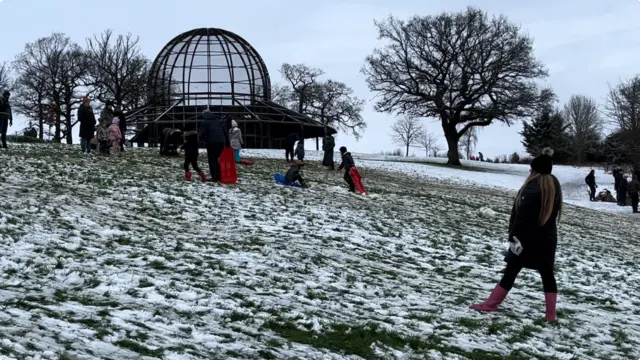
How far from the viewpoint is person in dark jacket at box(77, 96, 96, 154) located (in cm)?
2144

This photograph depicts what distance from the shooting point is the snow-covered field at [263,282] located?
5.67m

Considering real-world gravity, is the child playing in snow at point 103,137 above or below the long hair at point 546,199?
above

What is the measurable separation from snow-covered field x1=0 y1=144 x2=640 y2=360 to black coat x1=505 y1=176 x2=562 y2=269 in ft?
2.22

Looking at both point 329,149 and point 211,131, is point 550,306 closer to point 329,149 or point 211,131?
point 211,131

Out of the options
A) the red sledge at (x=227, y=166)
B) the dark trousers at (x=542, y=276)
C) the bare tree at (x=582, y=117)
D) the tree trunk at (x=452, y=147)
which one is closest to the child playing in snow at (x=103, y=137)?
the red sledge at (x=227, y=166)

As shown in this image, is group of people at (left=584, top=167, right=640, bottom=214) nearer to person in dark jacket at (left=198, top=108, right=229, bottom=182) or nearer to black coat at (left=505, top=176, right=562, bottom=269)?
person in dark jacket at (left=198, top=108, right=229, bottom=182)

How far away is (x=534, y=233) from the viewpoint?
735cm

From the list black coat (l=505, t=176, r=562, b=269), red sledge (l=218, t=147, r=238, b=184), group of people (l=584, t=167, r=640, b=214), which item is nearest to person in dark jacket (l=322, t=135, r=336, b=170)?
red sledge (l=218, t=147, r=238, b=184)

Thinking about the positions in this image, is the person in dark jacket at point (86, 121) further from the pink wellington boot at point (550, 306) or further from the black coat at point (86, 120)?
the pink wellington boot at point (550, 306)

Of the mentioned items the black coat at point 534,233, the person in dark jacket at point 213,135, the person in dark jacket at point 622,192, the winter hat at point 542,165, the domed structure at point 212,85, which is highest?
the domed structure at point 212,85

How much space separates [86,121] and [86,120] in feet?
0.11

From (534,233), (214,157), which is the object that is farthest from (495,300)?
(214,157)

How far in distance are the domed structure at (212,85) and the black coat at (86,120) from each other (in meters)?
20.6

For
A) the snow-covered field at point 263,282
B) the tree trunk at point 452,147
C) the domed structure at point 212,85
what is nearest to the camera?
the snow-covered field at point 263,282
